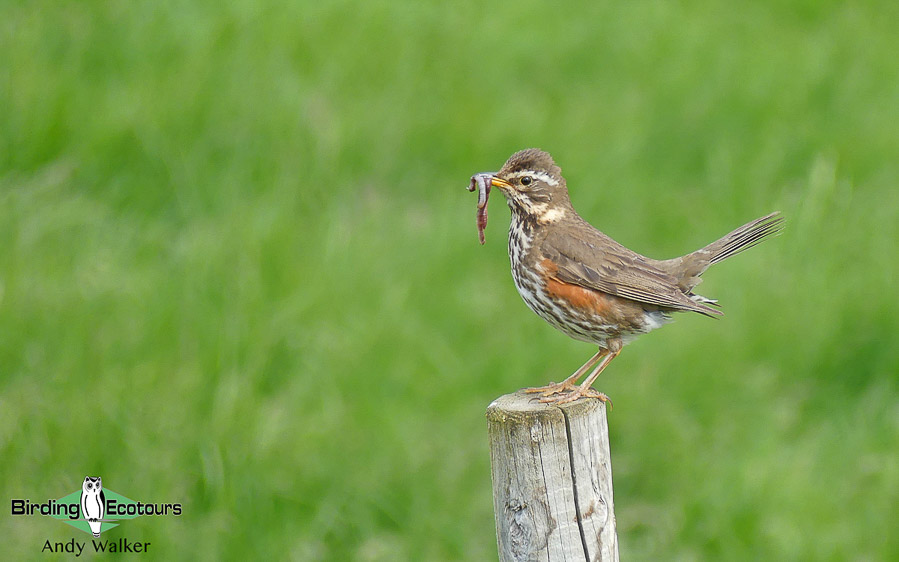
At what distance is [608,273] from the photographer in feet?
20.7

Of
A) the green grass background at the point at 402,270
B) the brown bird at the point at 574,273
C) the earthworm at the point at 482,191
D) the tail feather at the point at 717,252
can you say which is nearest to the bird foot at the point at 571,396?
the brown bird at the point at 574,273

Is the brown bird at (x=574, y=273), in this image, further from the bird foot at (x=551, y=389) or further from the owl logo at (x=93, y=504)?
the owl logo at (x=93, y=504)

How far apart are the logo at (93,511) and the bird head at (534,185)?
128 inches

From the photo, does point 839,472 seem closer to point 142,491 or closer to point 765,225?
point 765,225

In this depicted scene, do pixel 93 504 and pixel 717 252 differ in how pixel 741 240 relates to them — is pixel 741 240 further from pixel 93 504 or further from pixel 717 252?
pixel 93 504

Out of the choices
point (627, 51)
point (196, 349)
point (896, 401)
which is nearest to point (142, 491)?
point (196, 349)

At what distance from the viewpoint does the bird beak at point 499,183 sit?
6.28 metres

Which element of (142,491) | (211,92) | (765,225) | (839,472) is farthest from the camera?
(211,92)

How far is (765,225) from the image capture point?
6836 millimetres

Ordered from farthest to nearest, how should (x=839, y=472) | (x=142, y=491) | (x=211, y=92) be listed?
(x=211, y=92)
(x=839, y=472)
(x=142, y=491)

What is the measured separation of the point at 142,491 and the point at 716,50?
980 cm

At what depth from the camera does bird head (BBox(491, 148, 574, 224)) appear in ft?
20.8

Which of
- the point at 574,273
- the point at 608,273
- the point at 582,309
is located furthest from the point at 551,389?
the point at 608,273

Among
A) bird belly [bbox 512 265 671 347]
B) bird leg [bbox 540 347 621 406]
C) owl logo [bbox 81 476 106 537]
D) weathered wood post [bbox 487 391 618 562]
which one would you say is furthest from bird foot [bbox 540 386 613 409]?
owl logo [bbox 81 476 106 537]
